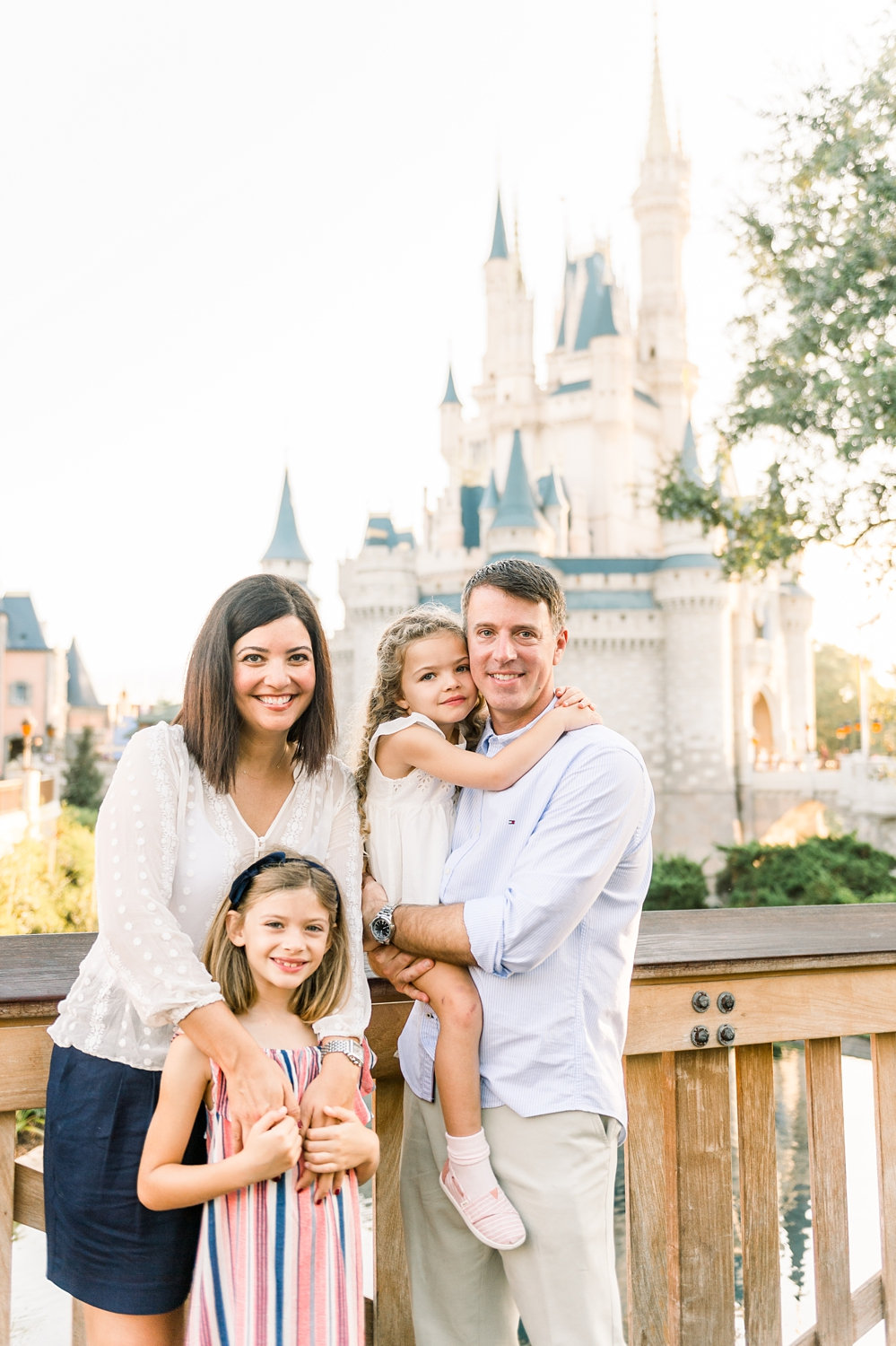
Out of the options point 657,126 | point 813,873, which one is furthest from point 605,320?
point 813,873

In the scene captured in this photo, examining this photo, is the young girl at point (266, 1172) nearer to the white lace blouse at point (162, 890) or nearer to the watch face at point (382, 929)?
the white lace blouse at point (162, 890)

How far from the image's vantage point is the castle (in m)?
29.4

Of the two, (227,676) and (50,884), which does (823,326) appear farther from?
(50,884)

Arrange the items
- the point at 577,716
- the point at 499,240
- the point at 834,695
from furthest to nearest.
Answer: the point at 834,695, the point at 499,240, the point at 577,716

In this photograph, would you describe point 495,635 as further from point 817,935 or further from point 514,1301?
point 514,1301

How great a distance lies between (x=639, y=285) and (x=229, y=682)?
41809mm

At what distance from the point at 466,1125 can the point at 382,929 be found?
1.03 ft

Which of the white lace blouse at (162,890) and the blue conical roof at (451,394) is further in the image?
the blue conical roof at (451,394)

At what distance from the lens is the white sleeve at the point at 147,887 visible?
1.40 m

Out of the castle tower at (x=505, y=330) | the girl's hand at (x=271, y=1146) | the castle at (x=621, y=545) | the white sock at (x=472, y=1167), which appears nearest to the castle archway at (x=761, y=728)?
the castle at (x=621, y=545)

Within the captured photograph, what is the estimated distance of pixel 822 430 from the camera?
946 cm

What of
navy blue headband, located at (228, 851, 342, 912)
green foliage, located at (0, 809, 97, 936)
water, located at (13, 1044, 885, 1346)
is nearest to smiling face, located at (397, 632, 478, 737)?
navy blue headband, located at (228, 851, 342, 912)

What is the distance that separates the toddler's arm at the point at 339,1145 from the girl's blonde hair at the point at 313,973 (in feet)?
0.50

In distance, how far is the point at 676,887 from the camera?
786 inches
